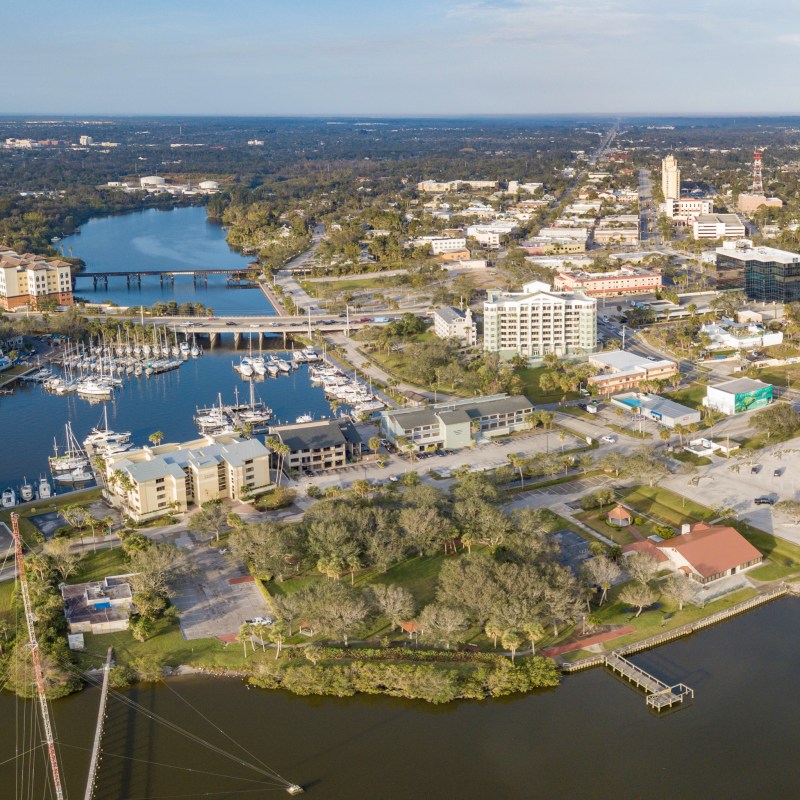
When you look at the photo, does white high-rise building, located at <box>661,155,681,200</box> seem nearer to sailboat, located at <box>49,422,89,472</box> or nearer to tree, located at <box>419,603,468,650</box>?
sailboat, located at <box>49,422,89,472</box>

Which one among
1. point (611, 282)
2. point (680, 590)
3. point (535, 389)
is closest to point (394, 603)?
point (680, 590)

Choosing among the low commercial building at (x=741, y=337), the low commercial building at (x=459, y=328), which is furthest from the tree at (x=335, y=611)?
the low commercial building at (x=741, y=337)

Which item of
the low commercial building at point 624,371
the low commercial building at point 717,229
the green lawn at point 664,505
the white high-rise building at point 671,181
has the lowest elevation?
the green lawn at point 664,505

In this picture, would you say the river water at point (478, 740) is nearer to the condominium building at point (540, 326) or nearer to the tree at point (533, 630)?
the tree at point (533, 630)

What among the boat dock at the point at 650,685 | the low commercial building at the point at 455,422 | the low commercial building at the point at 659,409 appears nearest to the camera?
the boat dock at the point at 650,685

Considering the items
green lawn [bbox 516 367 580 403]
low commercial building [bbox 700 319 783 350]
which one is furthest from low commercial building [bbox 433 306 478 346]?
low commercial building [bbox 700 319 783 350]

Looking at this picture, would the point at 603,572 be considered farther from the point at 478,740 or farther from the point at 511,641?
the point at 478,740

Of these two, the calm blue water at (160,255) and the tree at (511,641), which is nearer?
the tree at (511,641)
